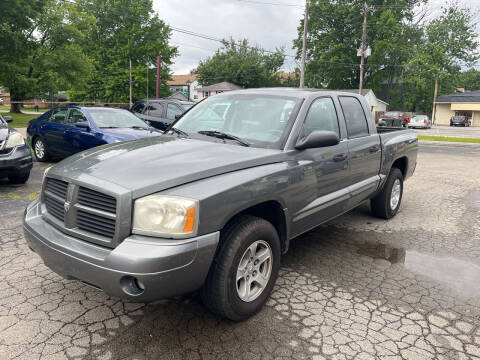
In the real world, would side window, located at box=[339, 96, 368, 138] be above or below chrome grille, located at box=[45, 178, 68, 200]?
above

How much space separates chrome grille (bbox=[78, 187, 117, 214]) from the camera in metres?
2.38

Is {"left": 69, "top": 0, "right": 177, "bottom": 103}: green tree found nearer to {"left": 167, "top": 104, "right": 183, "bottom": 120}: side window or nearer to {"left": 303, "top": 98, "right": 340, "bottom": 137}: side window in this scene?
{"left": 167, "top": 104, "right": 183, "bottom": 120}: side window

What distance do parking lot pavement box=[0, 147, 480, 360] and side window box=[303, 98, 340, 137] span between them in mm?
1405

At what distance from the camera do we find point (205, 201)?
236 cm

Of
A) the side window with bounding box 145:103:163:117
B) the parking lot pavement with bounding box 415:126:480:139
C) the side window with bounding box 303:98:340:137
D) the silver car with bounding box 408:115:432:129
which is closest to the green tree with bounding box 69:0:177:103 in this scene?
the silver car with bounding box 408:115:432:129

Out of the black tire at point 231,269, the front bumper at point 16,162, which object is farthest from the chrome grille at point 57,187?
the front bumper at point 16,162

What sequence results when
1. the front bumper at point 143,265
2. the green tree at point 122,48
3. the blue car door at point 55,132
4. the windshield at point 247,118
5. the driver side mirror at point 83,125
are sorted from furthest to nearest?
the green tree at point 122,48 < the blue car door at point 55,132 < the driver side mirror at point 83,125 < the windshield at point 247,118 < the front bumper at point 143,265

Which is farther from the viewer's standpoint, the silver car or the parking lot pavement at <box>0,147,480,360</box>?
the silver car

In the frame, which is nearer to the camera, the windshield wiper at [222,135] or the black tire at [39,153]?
the windshield wiper at [222,135]

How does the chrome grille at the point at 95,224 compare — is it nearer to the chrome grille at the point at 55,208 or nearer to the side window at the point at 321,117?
the chrome grille at the point at 55,208

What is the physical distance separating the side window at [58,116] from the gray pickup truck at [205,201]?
6.26 metres

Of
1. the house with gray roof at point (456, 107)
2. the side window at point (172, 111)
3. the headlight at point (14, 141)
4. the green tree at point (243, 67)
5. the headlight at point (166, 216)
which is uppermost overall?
the green tree at point (243, 67)

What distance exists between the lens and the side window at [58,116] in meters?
9.09

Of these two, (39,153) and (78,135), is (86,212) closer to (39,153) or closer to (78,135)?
(78,135)
